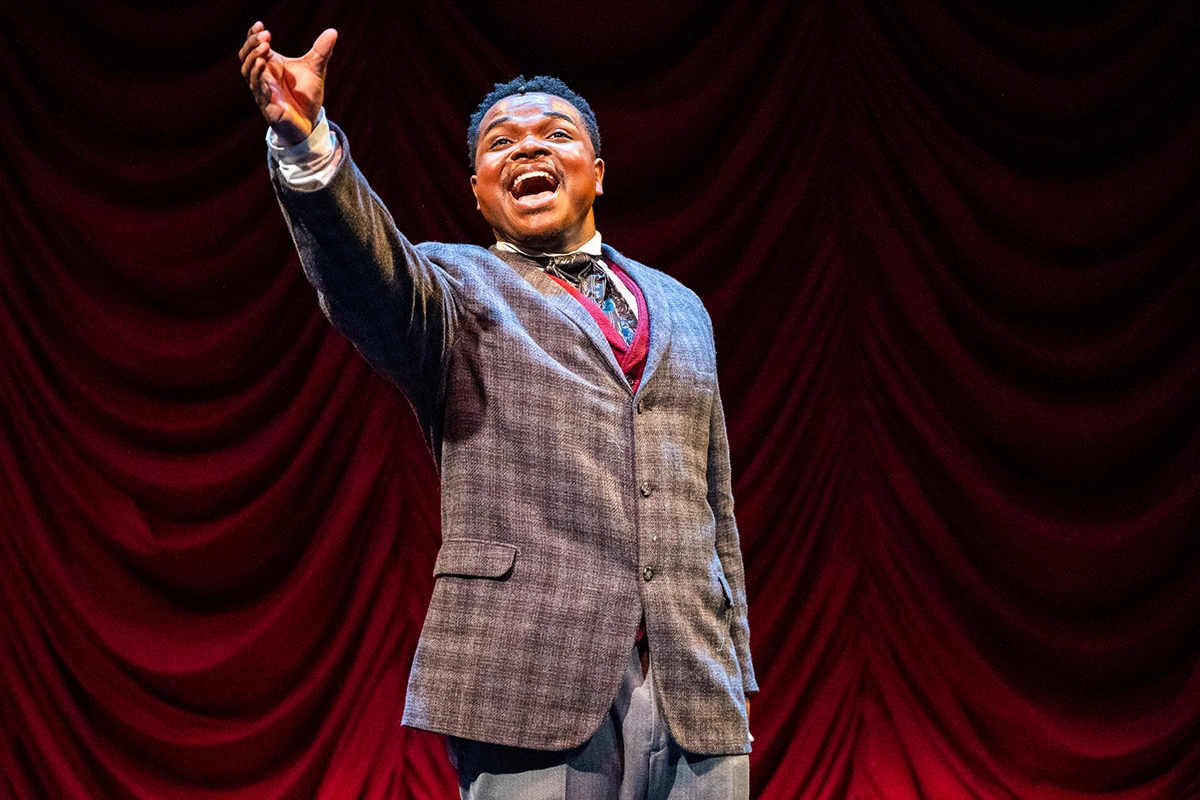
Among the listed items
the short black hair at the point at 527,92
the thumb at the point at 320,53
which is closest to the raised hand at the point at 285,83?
the thumb at the point at 320,53

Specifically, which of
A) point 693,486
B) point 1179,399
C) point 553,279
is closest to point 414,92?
point 553,279

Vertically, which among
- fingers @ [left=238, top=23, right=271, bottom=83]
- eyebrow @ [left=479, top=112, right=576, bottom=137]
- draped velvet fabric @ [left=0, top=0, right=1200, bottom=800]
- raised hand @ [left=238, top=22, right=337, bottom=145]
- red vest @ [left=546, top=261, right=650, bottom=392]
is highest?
fingers @ [left=238, top=23, right=271, bottom=83]

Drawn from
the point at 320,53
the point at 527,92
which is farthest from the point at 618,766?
the point at 527,92

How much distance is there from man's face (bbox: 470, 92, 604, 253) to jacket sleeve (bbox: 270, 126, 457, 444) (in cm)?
23

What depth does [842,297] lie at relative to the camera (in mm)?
3385

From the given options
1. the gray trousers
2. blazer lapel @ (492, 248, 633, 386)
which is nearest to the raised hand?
blazer lapel @ (492, 248, 633, 386)

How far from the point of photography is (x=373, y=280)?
1.25 metres

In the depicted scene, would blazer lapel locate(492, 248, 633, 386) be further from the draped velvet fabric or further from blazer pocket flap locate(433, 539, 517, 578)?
the draped velvet fabric

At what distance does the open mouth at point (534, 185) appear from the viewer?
5.35 ft

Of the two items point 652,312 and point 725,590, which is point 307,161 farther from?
point 725,590

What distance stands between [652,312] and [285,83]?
608mm

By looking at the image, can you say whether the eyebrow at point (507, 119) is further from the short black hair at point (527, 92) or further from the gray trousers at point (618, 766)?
the gray trousers at point (618, 766)

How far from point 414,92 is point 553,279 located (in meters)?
1.93

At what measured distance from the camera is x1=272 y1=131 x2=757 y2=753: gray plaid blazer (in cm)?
127
